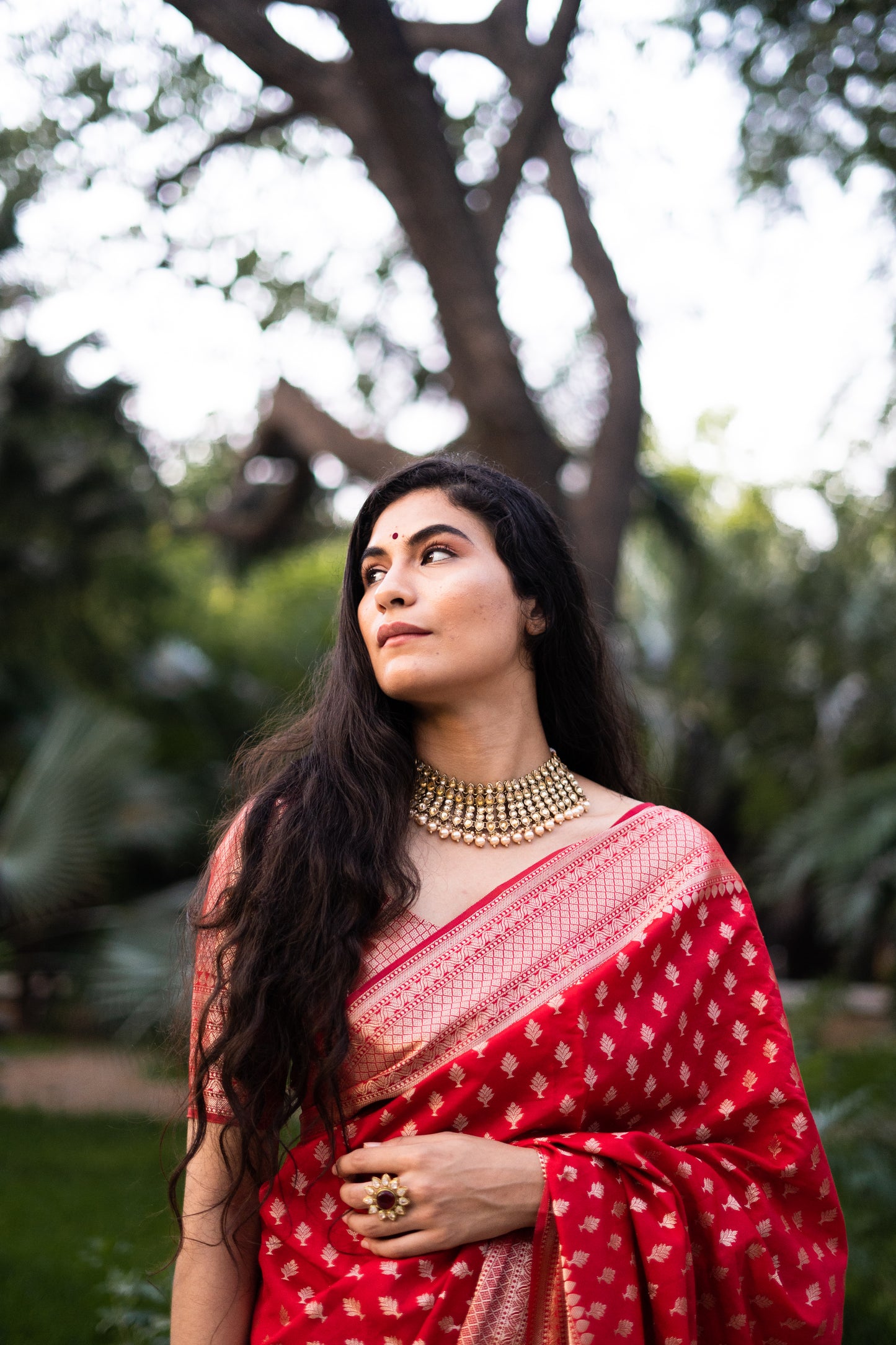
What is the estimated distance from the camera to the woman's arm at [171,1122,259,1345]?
1828 millimetres

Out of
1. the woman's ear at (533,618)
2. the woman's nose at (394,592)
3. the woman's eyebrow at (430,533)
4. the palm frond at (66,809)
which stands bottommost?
the palm frond at (66,809)

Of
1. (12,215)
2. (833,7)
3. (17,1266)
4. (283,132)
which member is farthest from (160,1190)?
(833,7)

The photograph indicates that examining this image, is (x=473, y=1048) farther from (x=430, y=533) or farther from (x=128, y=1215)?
(x=128, y=1215)

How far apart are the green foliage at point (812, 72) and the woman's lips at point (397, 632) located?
3.08 m

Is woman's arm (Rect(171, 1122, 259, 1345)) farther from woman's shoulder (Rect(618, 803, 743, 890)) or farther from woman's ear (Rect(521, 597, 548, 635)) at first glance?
woman's ear (Rect(521, 597, 548, 635))

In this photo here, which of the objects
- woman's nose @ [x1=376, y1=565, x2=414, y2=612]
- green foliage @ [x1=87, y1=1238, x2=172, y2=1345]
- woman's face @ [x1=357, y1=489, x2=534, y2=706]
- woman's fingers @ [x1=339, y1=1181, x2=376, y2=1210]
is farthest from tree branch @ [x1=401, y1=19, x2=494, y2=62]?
green foliage @ [x1=87, y1=1238, x2=172, y2=1345]

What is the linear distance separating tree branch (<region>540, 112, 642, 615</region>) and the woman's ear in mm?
1998

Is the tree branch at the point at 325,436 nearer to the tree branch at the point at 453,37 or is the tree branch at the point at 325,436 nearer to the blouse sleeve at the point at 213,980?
the tree branch at the point at 453,37

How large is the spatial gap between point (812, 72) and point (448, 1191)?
13.7 feet

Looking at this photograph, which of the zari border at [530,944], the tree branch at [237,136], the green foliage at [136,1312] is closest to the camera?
the zari border at [530,944]

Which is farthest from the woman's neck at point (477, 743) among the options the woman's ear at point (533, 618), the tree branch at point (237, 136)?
the tree branch at point (237, 136)

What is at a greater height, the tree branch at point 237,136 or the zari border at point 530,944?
the tree branch at point 237,136

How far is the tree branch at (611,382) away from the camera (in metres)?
4.44

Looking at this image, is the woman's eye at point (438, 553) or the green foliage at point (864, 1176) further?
the green foliage at point (864, 1176)
